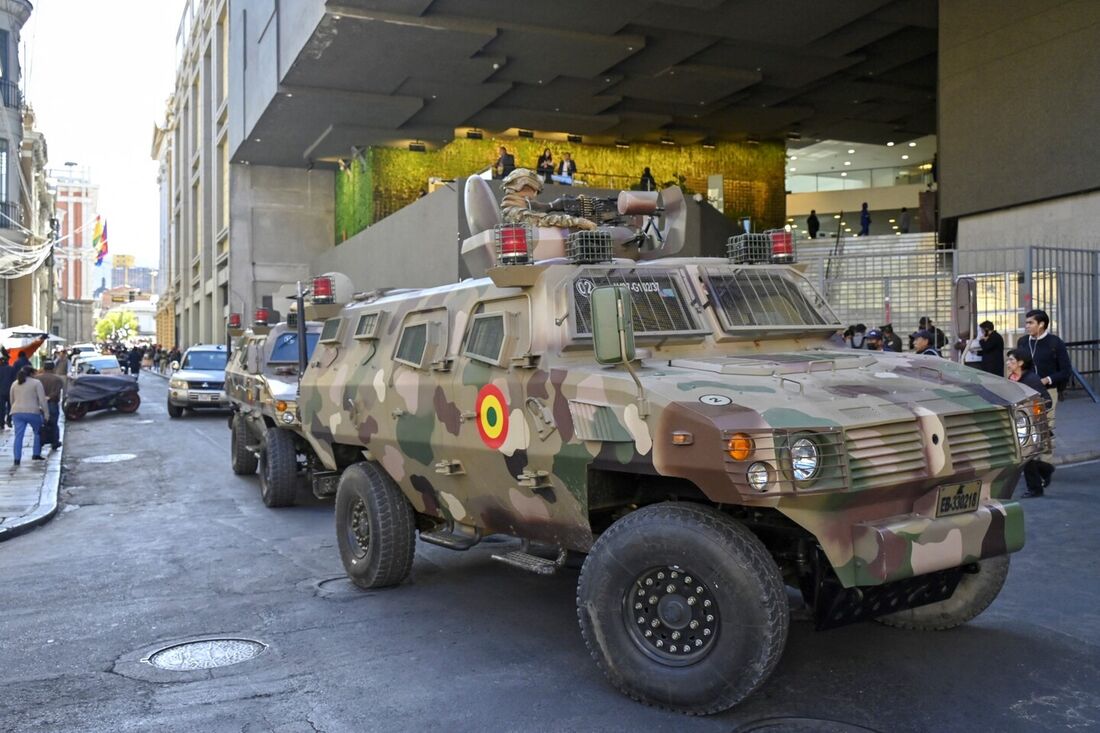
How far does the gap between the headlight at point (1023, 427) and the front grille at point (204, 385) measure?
20585mm

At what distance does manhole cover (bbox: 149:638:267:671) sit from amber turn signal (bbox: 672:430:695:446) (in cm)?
286

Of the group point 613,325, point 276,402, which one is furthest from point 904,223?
point 613,325

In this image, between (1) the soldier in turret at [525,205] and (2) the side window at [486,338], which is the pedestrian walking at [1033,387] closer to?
(1) the soldier in turret at [525,205]

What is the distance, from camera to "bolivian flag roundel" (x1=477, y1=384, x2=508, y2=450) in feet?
18.6

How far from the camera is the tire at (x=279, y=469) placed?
10898 mm

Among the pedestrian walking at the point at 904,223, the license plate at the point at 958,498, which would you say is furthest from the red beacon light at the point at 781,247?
the pedestrian walking at the point at 904,223

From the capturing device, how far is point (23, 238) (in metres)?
37.3

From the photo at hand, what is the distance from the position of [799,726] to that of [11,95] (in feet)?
133

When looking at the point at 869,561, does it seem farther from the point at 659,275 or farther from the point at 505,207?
the point at 505,207

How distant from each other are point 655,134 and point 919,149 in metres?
12.3

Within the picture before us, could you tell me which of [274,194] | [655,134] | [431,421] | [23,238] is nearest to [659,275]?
[431,421]

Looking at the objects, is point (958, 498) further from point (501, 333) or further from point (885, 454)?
point (501, 333)

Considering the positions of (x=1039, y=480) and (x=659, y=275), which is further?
(x=1039, y=480)

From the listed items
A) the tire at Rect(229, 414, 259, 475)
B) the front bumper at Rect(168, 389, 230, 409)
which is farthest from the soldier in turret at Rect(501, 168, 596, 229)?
the front bumper at Rect(168, 389, 230, 409)
